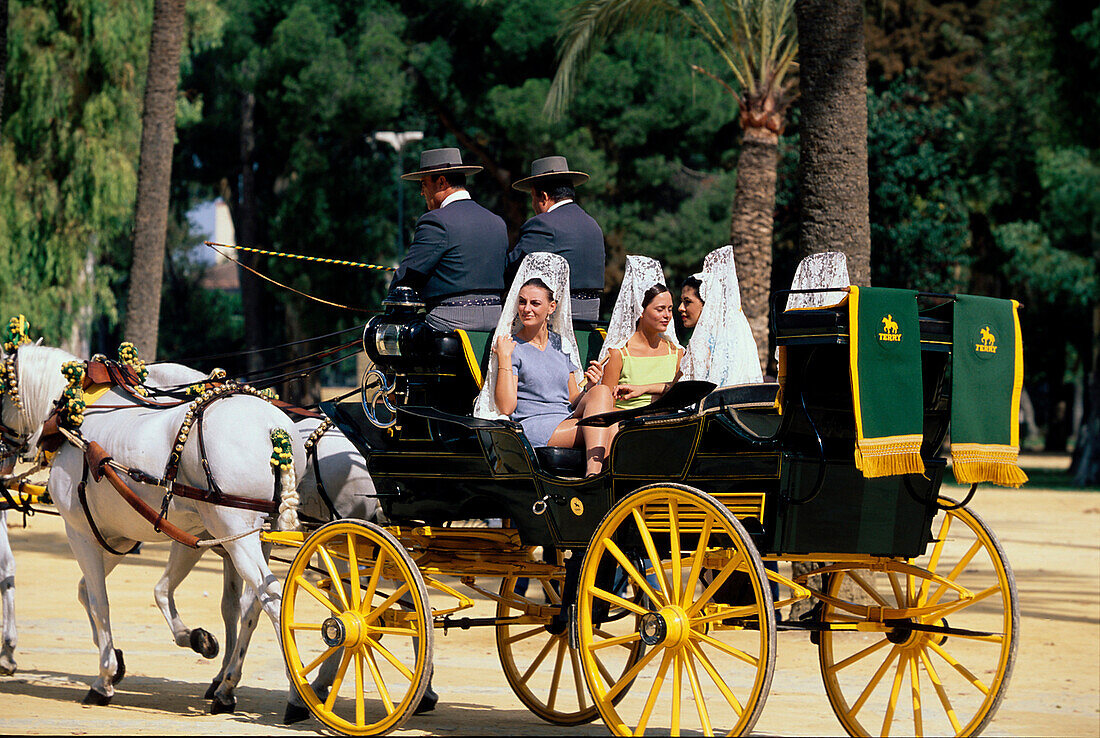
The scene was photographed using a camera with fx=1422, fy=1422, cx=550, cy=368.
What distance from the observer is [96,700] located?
26.6 ft

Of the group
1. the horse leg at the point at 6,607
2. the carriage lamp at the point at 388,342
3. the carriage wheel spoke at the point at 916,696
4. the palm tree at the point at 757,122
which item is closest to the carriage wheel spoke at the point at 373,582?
the carriage lamp at the point at 388,342

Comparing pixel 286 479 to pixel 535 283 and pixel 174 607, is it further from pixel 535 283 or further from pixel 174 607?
pixel 535 283

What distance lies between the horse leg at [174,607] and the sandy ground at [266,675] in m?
0.33

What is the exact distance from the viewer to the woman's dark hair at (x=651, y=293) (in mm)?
7656

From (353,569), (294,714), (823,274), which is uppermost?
(823,274)

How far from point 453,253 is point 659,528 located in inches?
97.8

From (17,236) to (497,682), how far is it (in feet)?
56.7

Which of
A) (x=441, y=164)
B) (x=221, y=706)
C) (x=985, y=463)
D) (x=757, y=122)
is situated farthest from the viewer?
(x=757, y=122)

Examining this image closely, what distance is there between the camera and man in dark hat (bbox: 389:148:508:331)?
8.02 metres

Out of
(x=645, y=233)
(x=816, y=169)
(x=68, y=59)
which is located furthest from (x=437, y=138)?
(x=816, y=169)

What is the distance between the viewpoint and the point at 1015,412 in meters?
6.35

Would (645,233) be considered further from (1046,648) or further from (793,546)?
(793,546)

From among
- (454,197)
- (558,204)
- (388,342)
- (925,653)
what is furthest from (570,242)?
(925,653)

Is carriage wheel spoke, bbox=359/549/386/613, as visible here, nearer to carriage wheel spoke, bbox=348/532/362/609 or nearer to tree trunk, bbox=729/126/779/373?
carriage wheel spoke, bbox=348/532/362/609
